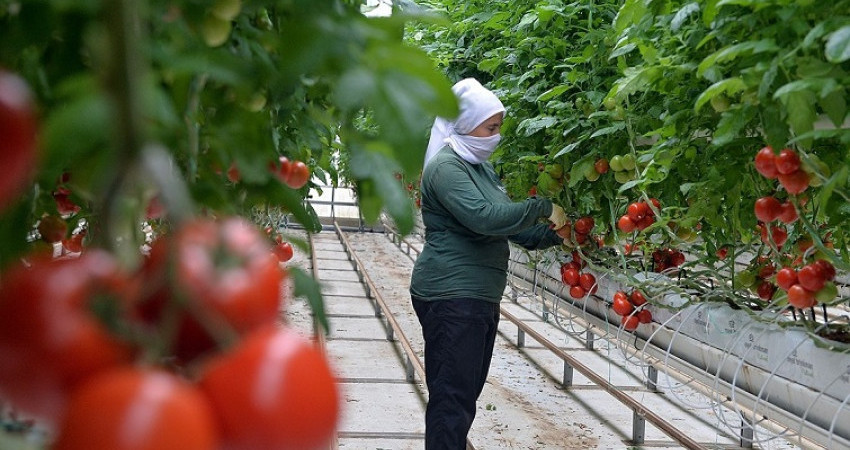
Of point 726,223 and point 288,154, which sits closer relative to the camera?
point 288,154

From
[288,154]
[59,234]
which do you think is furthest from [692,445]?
[59,234]

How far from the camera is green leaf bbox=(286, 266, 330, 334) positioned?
55 centimetres

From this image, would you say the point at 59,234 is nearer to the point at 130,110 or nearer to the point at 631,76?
the point at 130,110

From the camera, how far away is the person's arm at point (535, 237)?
10.9 ft

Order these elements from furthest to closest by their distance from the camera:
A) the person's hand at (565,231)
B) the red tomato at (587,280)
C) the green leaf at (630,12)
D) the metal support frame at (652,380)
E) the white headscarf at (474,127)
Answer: the metal support frame at (652,380), the red tomato at (587,280), the person's hand at (565,231), the white headscarf at (474,127), the green leaf at (630,12)

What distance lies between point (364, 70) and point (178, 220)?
0.21 metres

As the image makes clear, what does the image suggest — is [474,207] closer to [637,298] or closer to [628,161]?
[628,161]

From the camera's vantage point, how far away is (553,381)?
5180 millimetres

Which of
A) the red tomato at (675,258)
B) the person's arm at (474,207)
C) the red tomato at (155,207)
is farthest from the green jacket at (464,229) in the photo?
the red tomato at (155,207)

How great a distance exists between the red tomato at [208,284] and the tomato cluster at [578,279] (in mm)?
3540

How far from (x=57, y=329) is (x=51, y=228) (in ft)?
2.83

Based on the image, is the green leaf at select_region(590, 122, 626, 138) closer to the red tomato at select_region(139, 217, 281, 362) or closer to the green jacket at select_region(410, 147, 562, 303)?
the green jacket at select_region(410, 147, 562, 303)

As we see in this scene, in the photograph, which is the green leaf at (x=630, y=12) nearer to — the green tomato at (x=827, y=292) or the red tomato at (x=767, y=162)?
the red tomato at (x=767, y=162)

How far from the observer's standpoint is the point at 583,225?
3521 mm
